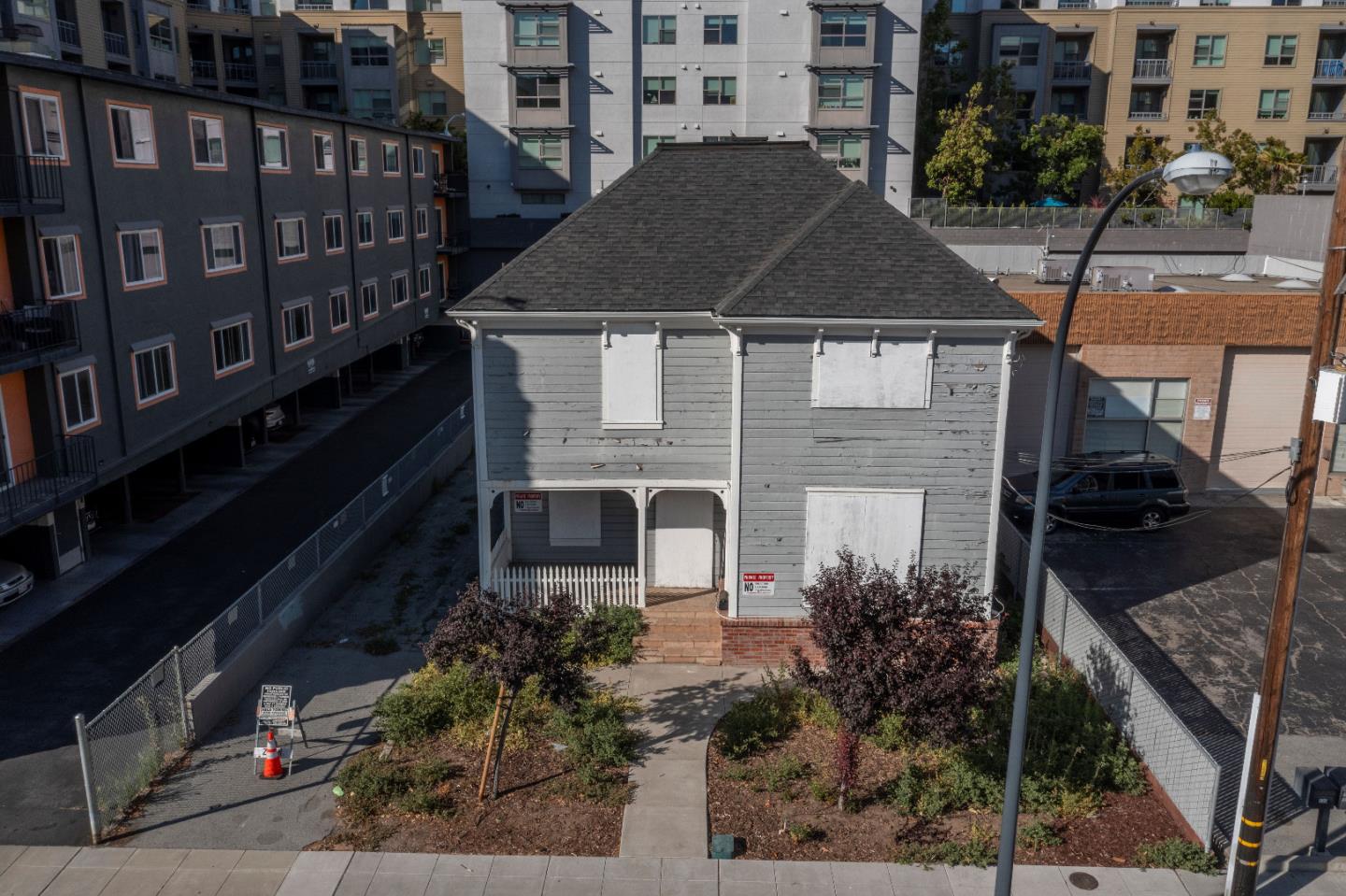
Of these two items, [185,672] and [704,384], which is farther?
[704,384]

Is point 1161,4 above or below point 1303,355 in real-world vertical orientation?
above

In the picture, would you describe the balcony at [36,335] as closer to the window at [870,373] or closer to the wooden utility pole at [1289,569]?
the window at [870,373]

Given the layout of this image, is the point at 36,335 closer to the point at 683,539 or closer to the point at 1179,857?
the point at 683,539

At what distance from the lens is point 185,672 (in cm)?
1622

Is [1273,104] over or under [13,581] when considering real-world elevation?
over

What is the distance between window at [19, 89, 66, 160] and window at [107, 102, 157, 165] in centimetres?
191

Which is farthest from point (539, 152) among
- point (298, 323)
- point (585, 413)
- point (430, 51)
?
point (585, 413)

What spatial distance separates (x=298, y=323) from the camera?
34.8m

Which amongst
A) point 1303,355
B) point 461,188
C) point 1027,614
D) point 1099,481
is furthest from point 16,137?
point 461,188


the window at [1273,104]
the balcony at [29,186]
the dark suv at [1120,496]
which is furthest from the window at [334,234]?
the window at [1273,104]

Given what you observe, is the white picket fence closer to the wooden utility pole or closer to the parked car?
the parked car

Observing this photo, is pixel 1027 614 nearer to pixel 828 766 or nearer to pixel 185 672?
pixel 828 766

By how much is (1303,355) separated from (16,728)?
30.7 m

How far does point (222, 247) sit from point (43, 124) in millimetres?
8102
